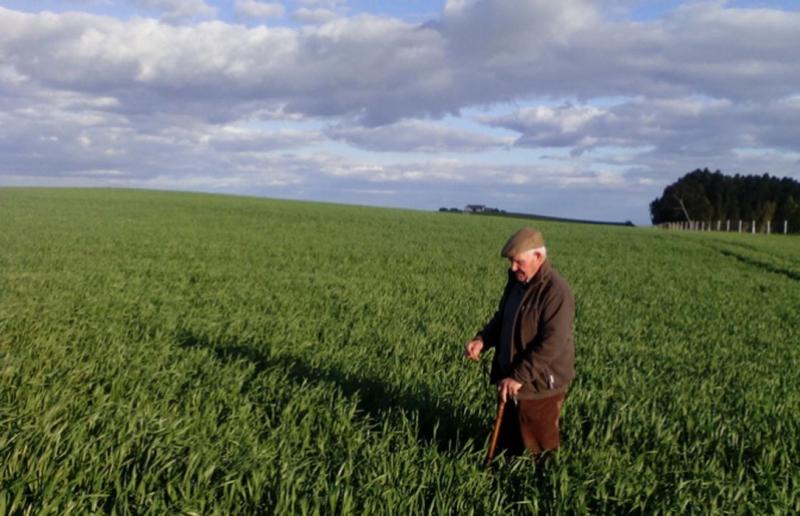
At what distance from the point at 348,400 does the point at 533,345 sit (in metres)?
2.06

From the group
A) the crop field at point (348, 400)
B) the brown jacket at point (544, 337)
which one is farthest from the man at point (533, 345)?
the crop field at point (348, 400)

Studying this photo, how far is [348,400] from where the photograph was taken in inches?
276

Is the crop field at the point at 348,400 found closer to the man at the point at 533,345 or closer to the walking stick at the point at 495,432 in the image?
the walking stick at the point at 495,432

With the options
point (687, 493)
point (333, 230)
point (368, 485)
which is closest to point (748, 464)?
point (687, 493)

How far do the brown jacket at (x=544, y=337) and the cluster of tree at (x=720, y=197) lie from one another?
4490 inches

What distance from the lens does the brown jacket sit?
5.42 metres

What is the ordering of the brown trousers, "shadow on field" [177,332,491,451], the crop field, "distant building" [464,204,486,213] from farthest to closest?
"distant building" [464,204,486,213]
"shadow on field" [177,332,491,451]
the brown trousers
the crop field

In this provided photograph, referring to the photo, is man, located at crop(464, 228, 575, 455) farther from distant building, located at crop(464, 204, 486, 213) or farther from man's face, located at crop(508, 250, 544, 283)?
distant building, located at crop(464, 204, 486, 213)

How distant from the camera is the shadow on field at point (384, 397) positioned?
6516mm

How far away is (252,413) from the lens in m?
6.42

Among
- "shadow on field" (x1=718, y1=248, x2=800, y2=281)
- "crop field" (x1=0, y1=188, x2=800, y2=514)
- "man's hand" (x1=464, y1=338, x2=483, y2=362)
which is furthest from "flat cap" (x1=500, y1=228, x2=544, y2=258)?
"shadow on field" (x1=718, y1=248, x2=800, y2=281)

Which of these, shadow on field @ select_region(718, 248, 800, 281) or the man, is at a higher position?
the man

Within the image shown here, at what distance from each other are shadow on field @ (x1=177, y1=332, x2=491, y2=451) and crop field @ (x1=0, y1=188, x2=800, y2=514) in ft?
0.09

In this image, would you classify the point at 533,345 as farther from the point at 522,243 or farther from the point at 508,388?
the point at 522,243
